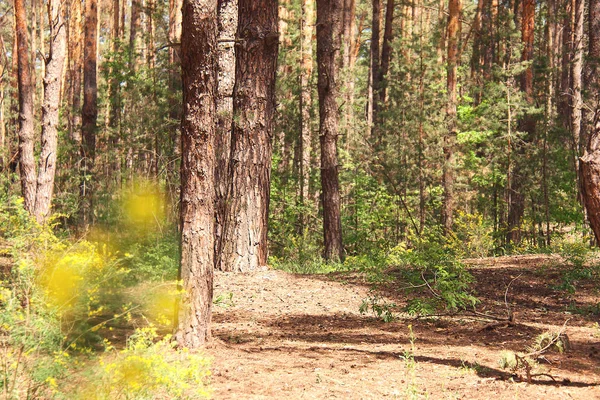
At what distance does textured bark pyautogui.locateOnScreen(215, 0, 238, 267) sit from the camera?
946cm

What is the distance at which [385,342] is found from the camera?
6391 millimetres

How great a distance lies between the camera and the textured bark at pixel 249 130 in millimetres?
9523

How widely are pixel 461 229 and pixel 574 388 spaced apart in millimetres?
10638

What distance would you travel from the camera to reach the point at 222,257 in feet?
31.9

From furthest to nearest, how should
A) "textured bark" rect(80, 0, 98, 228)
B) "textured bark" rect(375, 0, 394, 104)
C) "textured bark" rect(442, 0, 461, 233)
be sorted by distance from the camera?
"textured bark" rect(375, 0, 394, 104) < "textured bark" rect(80, 0, 98, 228) < "textured bark" rect(442, 0, 461, 233)

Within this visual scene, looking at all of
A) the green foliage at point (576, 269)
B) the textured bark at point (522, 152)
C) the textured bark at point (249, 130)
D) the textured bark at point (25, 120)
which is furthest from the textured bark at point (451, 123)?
the textured bark at point (25, 120)

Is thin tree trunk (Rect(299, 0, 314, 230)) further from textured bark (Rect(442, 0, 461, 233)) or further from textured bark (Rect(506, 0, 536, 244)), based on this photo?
textured bark (Rect(506, 0, 536, 244))

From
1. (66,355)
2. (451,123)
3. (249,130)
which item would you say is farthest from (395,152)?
(66,355)

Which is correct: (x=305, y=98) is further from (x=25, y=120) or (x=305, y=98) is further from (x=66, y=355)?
(x=66, y=355)

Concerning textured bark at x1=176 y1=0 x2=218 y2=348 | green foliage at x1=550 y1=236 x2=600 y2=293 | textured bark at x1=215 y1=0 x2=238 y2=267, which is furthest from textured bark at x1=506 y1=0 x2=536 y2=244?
textured bark at x1=176 y1=0 x2=218 y2=348

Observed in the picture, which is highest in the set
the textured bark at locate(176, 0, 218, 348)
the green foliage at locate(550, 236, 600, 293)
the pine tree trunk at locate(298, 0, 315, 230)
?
the pine tree trunk at locate(298, 0, 315, 230)

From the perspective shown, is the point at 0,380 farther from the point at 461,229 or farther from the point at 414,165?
the point at 414,165

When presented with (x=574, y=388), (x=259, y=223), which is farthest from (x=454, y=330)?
(x=259, y=223)

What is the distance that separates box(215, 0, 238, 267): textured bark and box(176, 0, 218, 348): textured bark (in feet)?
12.9
